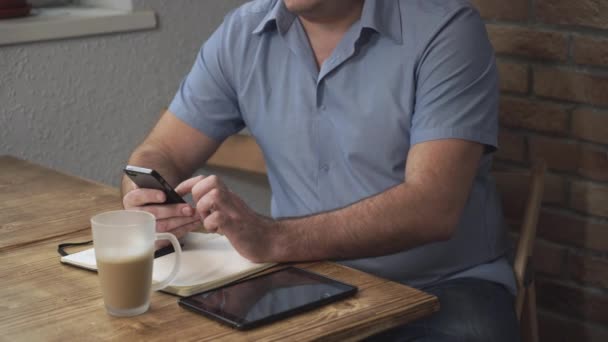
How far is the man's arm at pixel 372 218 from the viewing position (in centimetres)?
135

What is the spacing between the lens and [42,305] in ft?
3.86

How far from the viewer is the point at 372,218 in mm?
1479

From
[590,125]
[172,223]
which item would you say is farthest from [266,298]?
[590,125]

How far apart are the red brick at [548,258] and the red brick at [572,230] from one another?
0.02 m

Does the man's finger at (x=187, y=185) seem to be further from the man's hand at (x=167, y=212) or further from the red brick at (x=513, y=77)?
the red brick at (x=513, y=77)

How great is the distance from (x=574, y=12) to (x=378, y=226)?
74 centimetres

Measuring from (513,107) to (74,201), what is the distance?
1.02 m

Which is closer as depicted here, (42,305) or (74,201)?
(42,305)

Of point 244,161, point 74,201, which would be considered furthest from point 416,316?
point 244,161

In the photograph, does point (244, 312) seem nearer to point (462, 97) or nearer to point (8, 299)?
point (8, 299)

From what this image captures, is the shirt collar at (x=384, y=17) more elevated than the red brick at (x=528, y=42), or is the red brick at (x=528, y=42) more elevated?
the shirt collar at (x=384, y=17)

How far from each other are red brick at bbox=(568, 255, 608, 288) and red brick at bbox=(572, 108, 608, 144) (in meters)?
0.28

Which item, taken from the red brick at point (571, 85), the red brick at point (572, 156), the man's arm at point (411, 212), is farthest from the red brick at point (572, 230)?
the man's arm at point (411, 212)

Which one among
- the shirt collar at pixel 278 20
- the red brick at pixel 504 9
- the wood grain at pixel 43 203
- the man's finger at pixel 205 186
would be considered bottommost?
the wood grain at pixel 43 203
